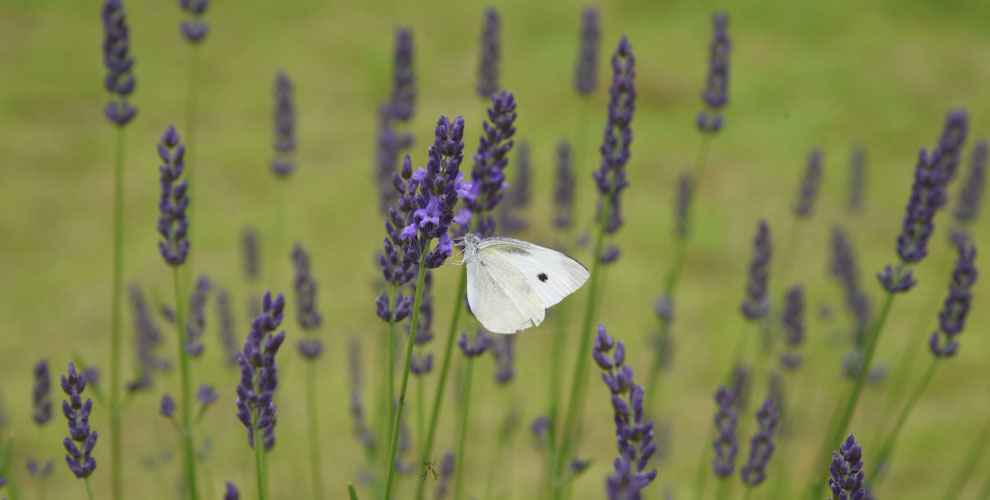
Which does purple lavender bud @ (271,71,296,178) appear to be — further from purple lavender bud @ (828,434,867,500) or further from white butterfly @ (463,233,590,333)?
purple lavender bud @ (828,434,867,500)

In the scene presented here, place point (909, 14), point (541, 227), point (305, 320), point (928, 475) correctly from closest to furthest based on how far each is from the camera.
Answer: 1. point (305, 320)
2. point (928, 475)
3. point (541, 227)
4. point (909, 14)

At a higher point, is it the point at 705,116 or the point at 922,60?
the point at 922,60

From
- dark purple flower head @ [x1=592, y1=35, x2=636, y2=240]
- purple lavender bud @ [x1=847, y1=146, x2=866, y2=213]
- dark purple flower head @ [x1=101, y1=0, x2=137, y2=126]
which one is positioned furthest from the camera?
purple lavender bud @ [x1=847, y1=146, x2=866, y2=213]

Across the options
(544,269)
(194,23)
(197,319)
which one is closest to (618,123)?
(544,269)

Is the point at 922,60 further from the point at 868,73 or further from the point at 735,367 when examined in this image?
the point at 735,367

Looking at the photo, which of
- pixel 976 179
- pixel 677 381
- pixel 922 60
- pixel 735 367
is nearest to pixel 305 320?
pixel 735 367

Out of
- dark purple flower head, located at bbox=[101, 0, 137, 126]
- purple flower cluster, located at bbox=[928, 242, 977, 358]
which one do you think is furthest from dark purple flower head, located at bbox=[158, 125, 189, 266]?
purple flower cluster, located at bbox=[928, 242, 977, 358]

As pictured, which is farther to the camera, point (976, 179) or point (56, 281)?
point (56, 281)

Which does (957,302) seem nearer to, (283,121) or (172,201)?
(172,201)
